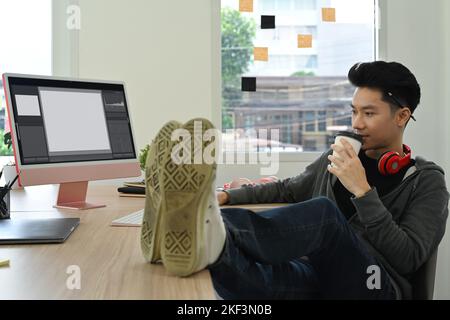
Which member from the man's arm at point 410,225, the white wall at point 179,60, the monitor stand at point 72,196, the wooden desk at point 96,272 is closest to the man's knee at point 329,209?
the man's arm at point 410,225

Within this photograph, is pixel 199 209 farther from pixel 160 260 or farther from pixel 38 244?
pixel 38 244

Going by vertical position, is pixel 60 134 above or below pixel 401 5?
below

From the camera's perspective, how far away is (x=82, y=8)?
109 inches

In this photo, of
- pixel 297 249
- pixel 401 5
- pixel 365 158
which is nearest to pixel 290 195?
pixel 365 158

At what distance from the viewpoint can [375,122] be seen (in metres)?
1.68

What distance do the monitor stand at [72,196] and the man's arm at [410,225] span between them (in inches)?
34.5

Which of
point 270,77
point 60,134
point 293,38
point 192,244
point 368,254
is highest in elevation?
point 293,38

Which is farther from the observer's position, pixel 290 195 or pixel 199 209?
pixel 290 195

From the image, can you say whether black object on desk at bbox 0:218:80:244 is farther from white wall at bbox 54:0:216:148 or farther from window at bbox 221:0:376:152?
window at bbox 221:0:376:152

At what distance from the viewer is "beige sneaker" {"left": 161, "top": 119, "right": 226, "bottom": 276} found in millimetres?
938

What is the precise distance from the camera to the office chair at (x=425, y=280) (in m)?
1.46

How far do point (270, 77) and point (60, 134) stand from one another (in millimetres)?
1490

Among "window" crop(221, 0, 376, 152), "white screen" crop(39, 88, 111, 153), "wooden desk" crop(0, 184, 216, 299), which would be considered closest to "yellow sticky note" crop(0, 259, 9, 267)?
"wooden desk" crop(0, 184, 216, 299)

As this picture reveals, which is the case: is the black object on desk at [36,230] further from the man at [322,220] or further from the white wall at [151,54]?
the white wall at [151,54]
